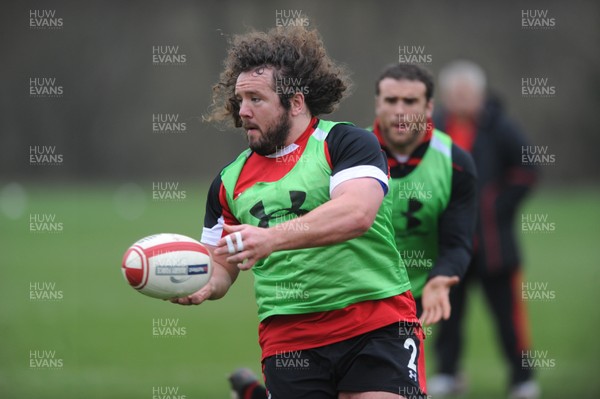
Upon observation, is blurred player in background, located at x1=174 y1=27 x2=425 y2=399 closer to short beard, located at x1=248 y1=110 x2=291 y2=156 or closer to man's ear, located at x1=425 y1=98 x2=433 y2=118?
short beard, located at x1=248 y1=110 x2=291 y2=156

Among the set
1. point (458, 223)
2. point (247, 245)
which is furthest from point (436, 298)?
point (247, 245)

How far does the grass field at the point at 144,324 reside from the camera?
27.9 feet

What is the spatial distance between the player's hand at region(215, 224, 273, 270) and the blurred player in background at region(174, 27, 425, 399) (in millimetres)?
460

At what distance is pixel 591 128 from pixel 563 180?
1.61 m

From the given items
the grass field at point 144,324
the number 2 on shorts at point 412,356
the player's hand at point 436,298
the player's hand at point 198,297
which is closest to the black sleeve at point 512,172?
the grass field at point 144,324

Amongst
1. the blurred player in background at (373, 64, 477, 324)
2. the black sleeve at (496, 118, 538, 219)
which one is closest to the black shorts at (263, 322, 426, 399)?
the blurred player in background at (373, 64, 477, 324)

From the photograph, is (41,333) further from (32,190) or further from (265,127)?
(32,190)

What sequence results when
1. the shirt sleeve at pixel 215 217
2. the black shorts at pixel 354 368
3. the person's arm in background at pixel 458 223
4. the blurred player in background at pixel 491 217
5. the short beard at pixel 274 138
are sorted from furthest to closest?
the blurred player in background at pixel 491 217, the person's arm in background at pixel 458 223, the shirt sleeve at pixel 215 217, the short beard at pixel 274 138, the black shorts at pixel 354 368

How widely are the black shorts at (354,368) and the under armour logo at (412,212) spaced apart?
1.36m

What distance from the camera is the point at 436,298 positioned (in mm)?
5340

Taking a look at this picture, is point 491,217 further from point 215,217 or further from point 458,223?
point 215,217

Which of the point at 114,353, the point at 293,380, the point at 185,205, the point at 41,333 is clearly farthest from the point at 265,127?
the point at 185,205

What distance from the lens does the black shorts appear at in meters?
4.30

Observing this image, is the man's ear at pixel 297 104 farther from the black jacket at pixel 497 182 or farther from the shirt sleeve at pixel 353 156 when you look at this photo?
the black jacket at pixel 497 182
